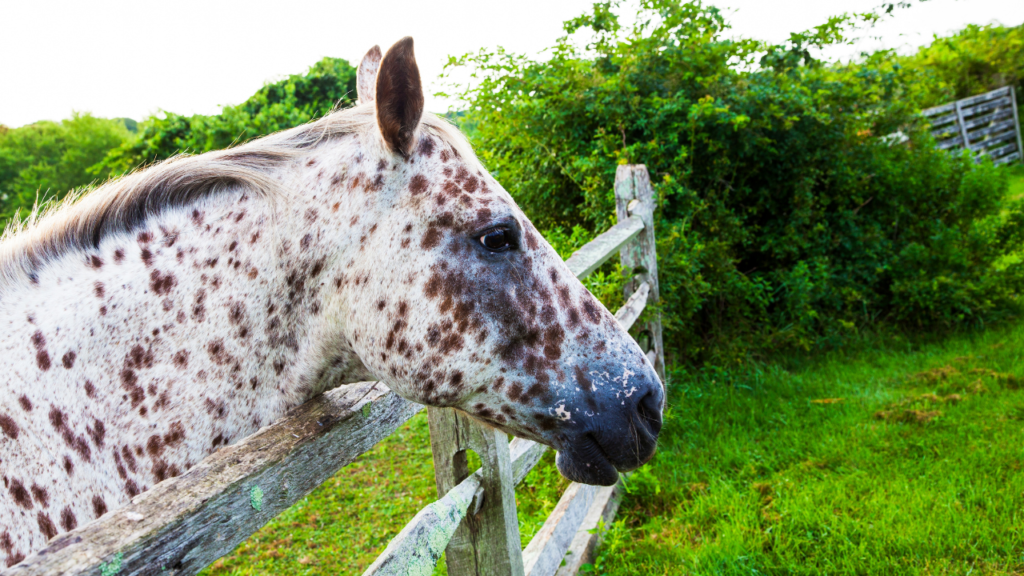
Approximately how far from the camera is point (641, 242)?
421 cm

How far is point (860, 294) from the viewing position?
18.6ft

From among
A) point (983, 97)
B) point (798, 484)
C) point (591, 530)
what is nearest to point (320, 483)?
point (591, 530)

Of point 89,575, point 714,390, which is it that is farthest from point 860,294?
point 89,575

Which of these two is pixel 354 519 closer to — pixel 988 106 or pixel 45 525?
pixel 45 525

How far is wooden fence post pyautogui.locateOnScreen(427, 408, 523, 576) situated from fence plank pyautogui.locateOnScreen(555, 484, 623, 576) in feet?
3.03

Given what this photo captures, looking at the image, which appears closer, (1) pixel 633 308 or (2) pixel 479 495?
(2) pixel 479 495

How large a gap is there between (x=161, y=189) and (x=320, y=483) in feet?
2.95

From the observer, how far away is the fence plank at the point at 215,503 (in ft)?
2.64

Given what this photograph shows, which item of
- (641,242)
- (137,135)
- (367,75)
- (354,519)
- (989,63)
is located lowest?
(354,519)

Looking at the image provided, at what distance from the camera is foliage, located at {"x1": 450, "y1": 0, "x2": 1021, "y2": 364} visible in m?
4.95

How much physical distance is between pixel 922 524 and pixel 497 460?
2245mm

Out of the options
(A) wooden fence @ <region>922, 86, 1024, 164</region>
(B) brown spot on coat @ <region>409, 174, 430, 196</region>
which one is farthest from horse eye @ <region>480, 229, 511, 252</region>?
(A) wooden fence @ <region>922, 86, 1024, 164</region>

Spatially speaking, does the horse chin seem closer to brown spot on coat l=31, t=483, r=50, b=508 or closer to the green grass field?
brown spot on coat l=31, t=483, r=50, b=508

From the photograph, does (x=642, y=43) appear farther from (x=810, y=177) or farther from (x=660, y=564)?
(x=660, y=564)
